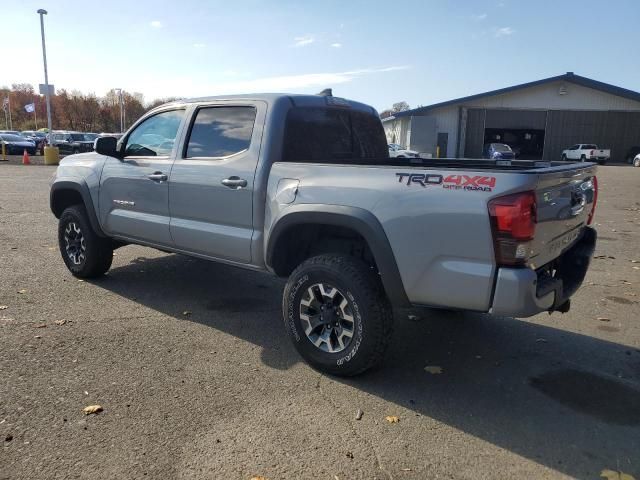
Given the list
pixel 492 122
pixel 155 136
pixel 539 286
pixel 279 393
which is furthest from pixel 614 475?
pixel 492 122

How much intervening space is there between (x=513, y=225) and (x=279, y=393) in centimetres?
185

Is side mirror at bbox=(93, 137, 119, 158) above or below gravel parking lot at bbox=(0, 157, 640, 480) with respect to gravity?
above

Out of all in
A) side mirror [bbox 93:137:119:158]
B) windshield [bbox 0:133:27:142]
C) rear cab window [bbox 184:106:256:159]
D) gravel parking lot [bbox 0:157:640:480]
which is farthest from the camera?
windshield [bbox 0:133:27:142]

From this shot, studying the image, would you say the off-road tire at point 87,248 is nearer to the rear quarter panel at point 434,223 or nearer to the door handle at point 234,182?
the door handle at point 234,182

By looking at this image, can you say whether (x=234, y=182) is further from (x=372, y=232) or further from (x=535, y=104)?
(x=535, y=104)

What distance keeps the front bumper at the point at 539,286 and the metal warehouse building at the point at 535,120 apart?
39.7 metres

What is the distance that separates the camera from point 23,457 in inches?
108

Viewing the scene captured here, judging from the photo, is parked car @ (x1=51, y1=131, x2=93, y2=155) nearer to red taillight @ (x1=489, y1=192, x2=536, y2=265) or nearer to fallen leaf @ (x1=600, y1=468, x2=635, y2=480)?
red taillight @ (x1=489, y1=192, x2=536, y2=265)

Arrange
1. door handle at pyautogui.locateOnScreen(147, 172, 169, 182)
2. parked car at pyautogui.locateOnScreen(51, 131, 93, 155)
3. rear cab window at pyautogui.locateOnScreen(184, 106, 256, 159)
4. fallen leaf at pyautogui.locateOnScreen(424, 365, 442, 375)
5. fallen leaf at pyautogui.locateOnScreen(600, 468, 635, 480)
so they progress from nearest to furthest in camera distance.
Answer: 1. fallen leaf at pyautogui.locateOnScreen(600, 468, 635, 480)
2. fallen leaf at pyautogui.locateOnScreen(424, 365, 442, 375)
3. rear cab window at pyautogui.locateOnScreen(184, 106, 256, 159)
4. door handle at pyautogui.locateOnScreen(147, 172, 169, 182)
5. parked car at pyautogui.locateOnScreen(51, 131, 93, 155)

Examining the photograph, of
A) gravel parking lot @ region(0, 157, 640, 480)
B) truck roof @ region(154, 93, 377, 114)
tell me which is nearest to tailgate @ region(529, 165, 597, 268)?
gravel parking lot @ region(0, 157, 640, 480)

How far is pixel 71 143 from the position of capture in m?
35.2

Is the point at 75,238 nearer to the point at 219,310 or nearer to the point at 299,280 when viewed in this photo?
the point at 219,310

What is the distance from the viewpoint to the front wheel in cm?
350

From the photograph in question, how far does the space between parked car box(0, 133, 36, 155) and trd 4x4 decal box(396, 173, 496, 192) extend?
36.2 m
